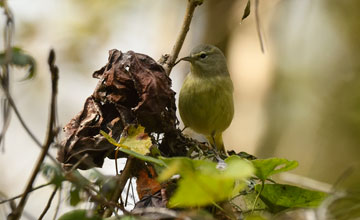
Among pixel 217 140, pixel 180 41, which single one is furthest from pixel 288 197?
pixel 217 140

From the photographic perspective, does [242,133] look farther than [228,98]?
Yes

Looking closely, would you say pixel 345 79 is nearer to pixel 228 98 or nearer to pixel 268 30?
pixel 268 30

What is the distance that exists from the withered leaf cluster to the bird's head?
1.48 metres

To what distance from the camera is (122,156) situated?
6.17 ft

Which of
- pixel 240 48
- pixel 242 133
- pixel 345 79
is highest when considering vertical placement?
pixel 240 48

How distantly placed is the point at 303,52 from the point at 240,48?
40.6 inches

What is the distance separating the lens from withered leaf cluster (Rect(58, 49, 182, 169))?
180cm

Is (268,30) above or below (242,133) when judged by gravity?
above

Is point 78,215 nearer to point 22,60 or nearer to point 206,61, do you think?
point 22,60

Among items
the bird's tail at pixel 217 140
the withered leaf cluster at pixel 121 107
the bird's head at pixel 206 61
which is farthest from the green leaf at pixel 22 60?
the bird's tail at pixel 217 140

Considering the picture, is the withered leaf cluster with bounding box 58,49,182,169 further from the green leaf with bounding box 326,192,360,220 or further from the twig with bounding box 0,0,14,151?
the green leaf with bounding box 326,192,360,220

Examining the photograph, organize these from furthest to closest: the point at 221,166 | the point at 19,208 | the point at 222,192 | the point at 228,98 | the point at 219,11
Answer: the point at 219,11 < the point at 228,98 < the point at 221,166 < the point at 19,208 < the point at 222,192

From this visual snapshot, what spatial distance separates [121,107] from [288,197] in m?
0.66

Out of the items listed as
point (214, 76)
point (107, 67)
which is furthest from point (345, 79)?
point (107, 67)
